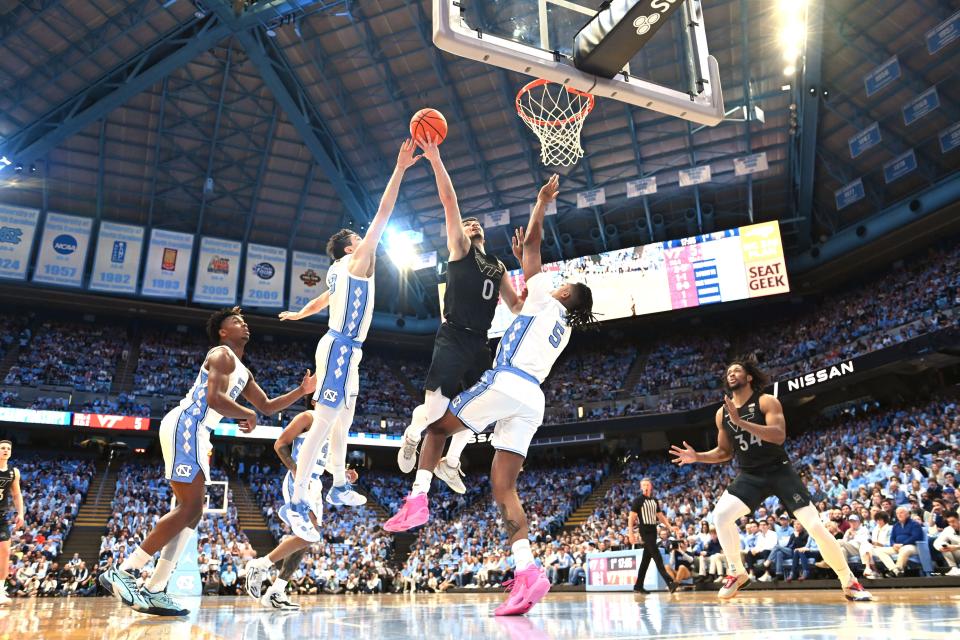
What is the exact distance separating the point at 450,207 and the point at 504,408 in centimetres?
154

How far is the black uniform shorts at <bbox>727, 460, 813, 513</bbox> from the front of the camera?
593 cm

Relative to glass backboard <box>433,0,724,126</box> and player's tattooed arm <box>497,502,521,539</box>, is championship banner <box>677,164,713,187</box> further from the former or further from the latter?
player's tattooed arm <box>497,502,521,539</box>

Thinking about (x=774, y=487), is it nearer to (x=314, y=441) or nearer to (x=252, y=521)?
(x=314, y=441)

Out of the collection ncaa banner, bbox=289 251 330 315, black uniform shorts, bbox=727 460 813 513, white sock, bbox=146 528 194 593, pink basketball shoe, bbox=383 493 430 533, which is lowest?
white sock, bbox=146 528 194 593

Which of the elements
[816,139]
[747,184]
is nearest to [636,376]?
[747,184]

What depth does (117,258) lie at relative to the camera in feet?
87.9

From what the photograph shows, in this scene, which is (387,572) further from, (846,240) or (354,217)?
(846,240)

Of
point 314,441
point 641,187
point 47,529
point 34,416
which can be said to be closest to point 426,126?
point 314,441

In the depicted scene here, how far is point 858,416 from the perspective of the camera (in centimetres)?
2234

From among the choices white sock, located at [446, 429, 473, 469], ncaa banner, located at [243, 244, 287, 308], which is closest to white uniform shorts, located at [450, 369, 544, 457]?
white sock, located at [446, 429, 473, 469]

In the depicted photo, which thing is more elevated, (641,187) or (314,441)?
(641,187)

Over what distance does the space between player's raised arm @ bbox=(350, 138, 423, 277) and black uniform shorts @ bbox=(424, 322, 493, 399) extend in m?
0.97

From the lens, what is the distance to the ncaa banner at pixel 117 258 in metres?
26.5

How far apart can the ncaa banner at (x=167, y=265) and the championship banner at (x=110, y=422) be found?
4780mm
